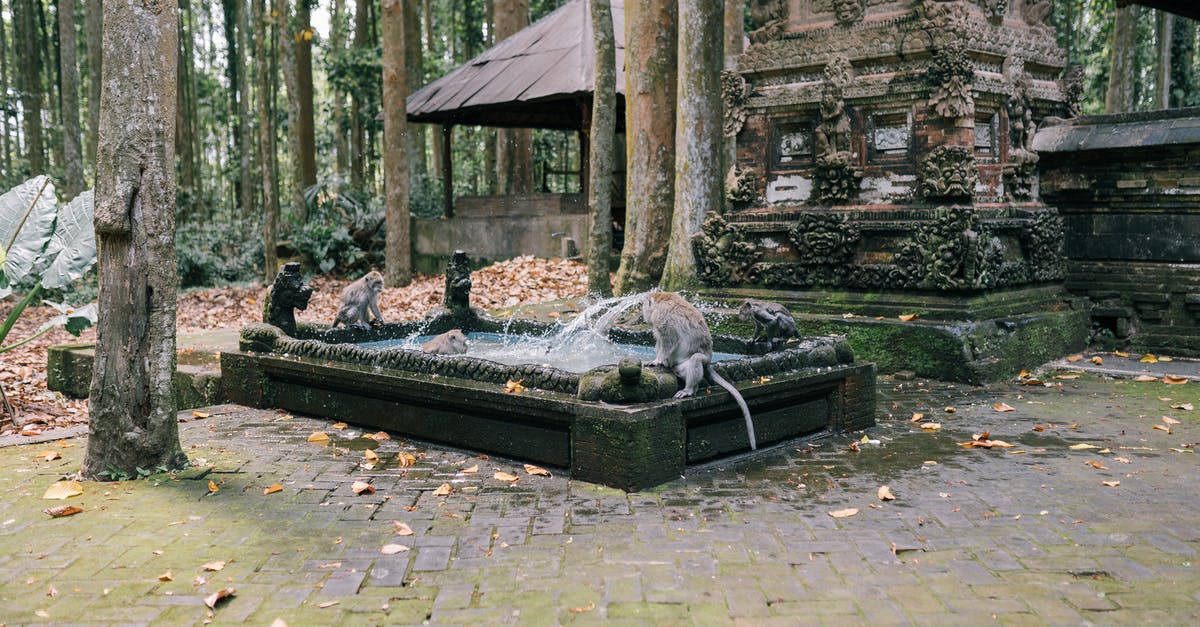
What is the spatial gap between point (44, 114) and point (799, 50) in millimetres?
28133

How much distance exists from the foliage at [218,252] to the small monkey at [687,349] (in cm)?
1453

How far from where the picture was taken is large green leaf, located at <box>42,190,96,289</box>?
6863mm

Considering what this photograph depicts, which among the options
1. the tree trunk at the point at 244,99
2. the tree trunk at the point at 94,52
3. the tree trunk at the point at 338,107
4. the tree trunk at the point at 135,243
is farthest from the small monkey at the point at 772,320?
the tree trunk at the point at 338,107

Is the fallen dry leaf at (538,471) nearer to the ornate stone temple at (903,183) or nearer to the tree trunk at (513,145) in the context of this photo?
the ornate stone temple at (903,183)

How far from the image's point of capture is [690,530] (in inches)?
175

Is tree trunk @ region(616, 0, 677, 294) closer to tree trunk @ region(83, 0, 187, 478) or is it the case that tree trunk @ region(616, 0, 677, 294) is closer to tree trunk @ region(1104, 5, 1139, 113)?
tree trunk @ region(83, 0, 187, 478)

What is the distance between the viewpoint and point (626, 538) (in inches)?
171

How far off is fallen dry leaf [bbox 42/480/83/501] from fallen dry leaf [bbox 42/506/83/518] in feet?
0.72

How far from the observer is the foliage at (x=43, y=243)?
6840 millimetres

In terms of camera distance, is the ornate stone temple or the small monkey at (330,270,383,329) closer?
the small monkey at (330,270,383,329)

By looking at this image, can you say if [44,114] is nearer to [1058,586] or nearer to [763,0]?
[763,0]

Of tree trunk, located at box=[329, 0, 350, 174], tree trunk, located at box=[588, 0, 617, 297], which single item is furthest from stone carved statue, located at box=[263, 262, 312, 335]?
tree trunk, located at box=[329, 0, 350, 174]

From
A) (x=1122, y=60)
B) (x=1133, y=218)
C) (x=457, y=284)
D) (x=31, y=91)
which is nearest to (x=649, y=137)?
(x=457, y=284)

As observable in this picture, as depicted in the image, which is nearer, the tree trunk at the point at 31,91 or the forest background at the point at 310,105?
the forest background at the point at 310,105
